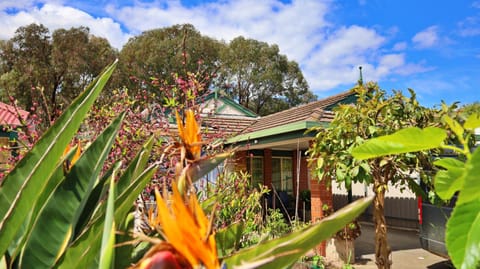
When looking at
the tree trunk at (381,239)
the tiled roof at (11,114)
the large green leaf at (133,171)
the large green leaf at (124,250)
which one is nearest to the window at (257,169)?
the tiled roof at (11,114)

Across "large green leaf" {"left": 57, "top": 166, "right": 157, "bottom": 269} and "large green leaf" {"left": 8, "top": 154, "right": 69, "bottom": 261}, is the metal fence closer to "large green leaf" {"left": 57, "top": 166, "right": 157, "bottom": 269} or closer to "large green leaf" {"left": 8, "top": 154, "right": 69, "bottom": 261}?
"large green leaf" {"left": 8, "top": 154, "right": 69, "bottom": 261}

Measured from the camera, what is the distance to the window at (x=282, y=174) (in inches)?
523

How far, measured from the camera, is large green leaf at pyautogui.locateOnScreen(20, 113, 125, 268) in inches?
35.9

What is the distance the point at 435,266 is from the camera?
756 centimetres

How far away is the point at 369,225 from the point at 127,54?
2096 centimetres

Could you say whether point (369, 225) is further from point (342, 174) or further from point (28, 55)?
point (28, 55)

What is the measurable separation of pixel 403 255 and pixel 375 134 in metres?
4.90

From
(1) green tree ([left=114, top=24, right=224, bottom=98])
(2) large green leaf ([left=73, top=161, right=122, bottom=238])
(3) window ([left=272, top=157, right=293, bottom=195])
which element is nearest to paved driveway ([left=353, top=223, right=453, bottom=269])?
(3) window ([left=272, top=157, right=293, bottom=195])

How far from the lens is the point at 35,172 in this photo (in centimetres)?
90

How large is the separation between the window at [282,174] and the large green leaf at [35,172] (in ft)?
40.2

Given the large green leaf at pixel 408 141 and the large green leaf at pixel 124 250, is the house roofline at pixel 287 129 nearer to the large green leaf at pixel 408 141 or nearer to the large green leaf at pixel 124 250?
the large green leaf at pixel 124 250

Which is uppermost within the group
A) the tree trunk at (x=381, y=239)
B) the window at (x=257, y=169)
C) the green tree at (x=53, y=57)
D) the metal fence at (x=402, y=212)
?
the green tree at (x=53, y=57)

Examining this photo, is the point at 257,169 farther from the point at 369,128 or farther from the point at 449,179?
the point at 449,179

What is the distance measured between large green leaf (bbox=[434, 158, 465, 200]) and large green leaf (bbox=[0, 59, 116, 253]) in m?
0.82
